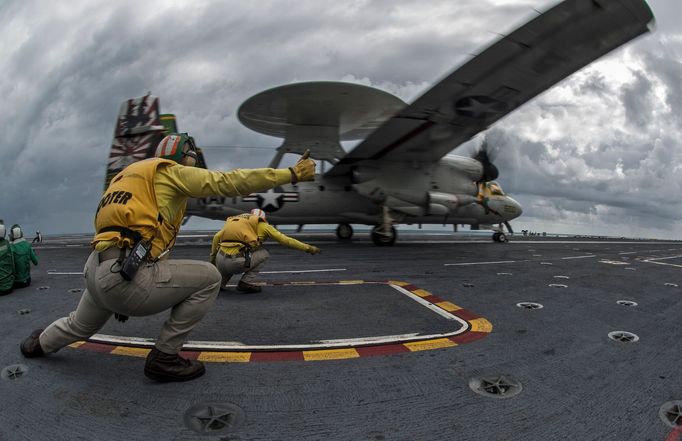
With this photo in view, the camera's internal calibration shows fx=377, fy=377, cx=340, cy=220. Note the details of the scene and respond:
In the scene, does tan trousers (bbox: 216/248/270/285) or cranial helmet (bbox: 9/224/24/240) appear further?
cranial helmet (bbox: 9/224/24/240)

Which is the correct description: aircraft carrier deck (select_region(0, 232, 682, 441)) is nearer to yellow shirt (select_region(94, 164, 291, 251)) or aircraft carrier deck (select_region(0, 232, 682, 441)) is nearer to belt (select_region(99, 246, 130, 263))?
belt (select_region(99, 246, 130, 263))

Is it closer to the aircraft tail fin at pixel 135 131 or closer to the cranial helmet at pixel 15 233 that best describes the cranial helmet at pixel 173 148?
the cranial helmet at pixel 15 233

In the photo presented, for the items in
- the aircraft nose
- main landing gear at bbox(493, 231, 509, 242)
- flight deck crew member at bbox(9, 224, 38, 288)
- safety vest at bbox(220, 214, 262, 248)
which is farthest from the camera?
main landing gear at bbox(493, 231, 509, 242)

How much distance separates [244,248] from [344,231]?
1241cm

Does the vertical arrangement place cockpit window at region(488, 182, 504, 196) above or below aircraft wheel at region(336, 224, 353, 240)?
above

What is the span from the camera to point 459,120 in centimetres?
1243

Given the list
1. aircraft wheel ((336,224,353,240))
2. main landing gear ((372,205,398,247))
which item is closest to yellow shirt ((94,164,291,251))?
main landing gear ((372,205,398,247))

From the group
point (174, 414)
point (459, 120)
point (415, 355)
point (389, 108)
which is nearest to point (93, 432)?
point (174, 414)

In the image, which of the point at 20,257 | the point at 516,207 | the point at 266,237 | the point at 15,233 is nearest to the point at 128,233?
the point at 266,237

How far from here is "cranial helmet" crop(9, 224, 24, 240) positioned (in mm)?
6641

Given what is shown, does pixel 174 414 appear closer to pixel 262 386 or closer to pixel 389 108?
pixel 262 386

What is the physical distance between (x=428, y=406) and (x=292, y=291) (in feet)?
13.5

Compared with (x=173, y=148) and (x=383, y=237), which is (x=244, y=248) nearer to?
(x=173, y=148)

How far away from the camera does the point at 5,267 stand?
6.14 meters
